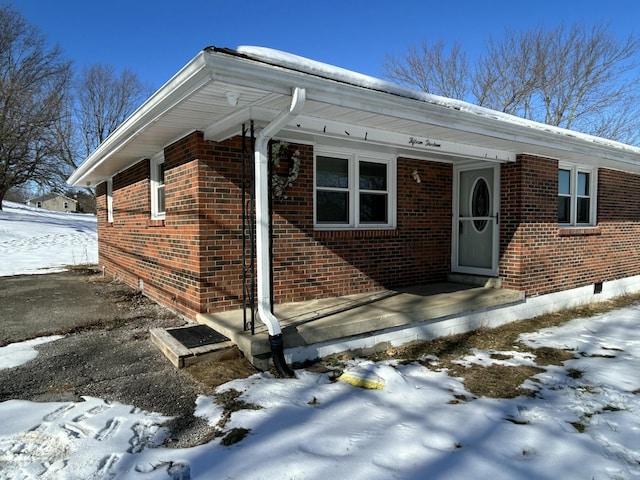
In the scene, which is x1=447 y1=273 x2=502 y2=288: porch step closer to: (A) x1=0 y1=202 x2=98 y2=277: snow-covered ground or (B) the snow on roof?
(B) the snow on roof

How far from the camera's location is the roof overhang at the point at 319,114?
318cm

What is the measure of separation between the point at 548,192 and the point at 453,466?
18.7ft

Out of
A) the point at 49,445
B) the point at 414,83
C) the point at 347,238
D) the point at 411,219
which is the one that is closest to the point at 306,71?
the point at 347,238

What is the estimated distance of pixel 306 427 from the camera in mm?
2787

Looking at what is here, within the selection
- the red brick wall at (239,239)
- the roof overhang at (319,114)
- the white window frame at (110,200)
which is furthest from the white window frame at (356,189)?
the white window frame at (110,200)

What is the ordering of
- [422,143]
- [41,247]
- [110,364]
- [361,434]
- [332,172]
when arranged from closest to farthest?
[361,434] → [110,364] → [422,143] → [332,172] → [41,247]

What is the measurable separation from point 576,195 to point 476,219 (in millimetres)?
2273

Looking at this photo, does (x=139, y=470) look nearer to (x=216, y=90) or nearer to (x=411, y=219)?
(x=216, y=90)

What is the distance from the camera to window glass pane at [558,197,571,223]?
7.41 m

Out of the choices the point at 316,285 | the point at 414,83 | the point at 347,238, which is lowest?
the point at 316,285

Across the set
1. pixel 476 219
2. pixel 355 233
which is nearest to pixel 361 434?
pixel 355 233

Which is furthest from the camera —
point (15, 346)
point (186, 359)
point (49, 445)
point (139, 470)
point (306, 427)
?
point (15, 346)

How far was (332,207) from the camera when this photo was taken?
5863 millimetres

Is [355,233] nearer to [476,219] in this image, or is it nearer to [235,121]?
[476,219]
